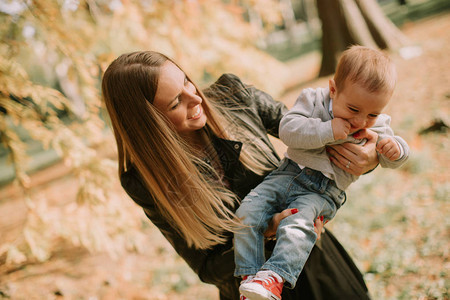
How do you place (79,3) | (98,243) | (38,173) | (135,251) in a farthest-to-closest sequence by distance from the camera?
(38,173)
(135,251)
(98,243)
(79,3)

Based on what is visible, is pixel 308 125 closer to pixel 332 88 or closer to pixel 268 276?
pixel 332 88

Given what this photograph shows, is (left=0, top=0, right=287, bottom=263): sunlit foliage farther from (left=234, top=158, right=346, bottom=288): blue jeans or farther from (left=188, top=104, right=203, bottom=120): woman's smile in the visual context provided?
(left=234, top=158, right=346, bottom=288): blue jeans

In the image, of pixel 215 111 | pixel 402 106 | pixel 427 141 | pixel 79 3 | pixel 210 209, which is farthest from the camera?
pixel 402 106

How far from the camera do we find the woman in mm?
1646

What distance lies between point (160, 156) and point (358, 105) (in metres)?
1.03

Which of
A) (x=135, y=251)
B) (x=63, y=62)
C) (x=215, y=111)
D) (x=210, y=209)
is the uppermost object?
(x=63, y=62)

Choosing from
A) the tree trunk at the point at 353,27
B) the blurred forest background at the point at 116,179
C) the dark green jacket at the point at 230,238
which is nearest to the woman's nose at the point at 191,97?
the dark green jacket at the point at 230,238

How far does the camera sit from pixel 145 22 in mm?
4816

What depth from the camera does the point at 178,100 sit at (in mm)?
1680

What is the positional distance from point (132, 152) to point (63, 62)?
2.48m

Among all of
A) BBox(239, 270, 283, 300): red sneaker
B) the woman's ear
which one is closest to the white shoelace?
BBox(239, 270, 283, 300): red sneaker

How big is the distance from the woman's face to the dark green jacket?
0.80 feet

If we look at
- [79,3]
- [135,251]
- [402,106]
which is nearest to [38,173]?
[135,251]

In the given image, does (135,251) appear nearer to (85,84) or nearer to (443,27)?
(85,84)
